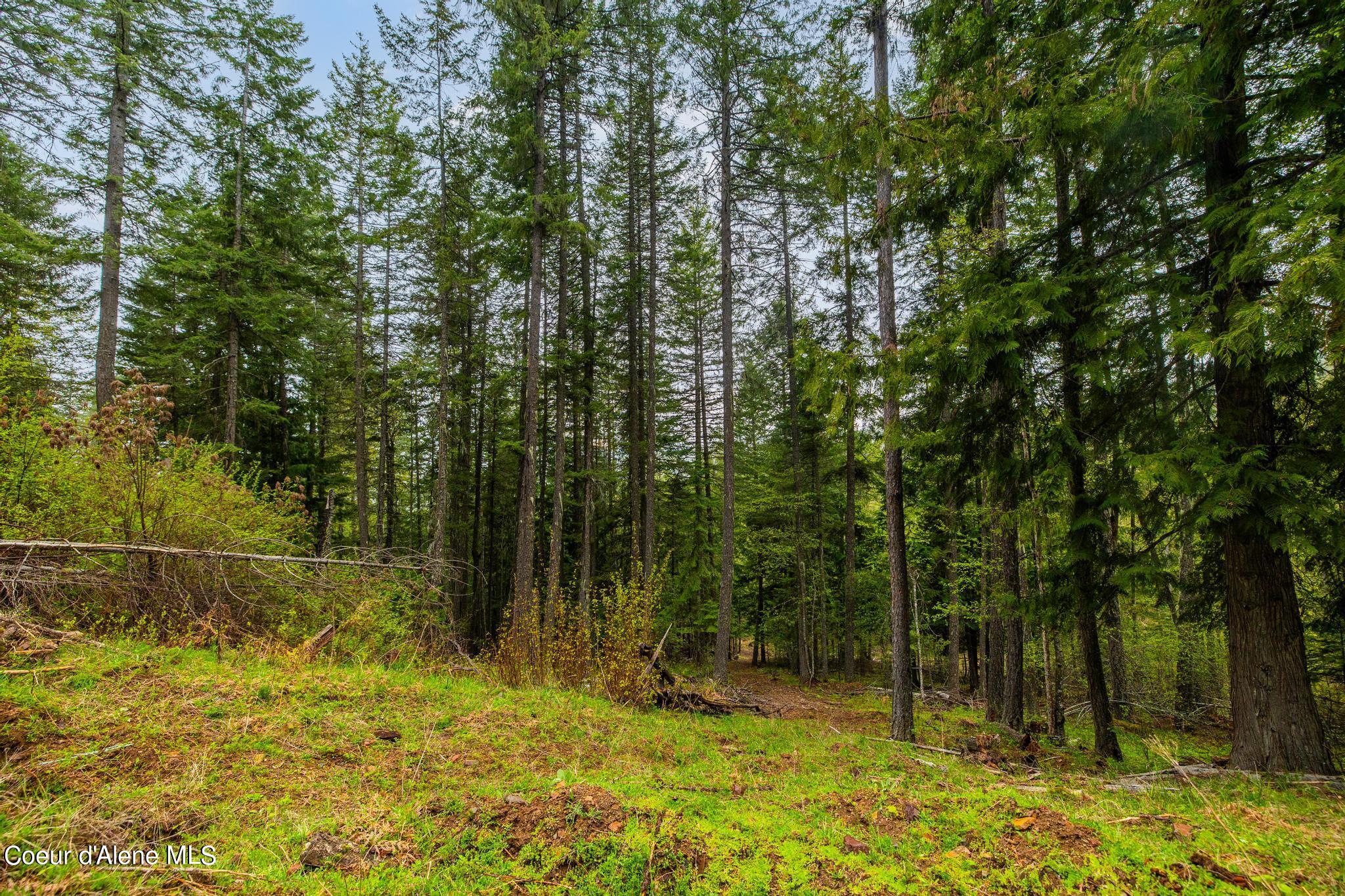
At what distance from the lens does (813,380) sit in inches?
214

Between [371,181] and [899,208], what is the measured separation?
15524mm

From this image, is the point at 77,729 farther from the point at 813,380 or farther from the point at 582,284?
the point at 582,284

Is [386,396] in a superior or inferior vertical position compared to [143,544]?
superior

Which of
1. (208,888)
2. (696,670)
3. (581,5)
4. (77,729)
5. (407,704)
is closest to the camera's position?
(208,888)

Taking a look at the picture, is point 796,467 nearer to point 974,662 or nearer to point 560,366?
point 560,366

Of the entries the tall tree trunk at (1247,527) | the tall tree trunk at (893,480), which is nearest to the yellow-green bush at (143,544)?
the tall tree trunk at (893,480)

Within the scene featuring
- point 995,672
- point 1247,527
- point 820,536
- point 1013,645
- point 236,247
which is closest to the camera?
point 1247,527

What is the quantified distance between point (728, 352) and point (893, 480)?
5.66 m

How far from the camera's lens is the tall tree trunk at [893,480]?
634 cm

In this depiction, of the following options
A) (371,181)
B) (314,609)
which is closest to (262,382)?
(371,181)

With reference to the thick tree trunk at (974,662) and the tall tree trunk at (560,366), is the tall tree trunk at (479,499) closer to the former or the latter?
the tall tree trunk at (560,366)

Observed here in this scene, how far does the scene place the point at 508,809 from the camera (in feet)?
8.32

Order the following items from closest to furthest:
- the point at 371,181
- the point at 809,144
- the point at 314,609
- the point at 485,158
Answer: the point at 809,144 → the point at 314,609 → the point at 485,158 → the point at 371,181

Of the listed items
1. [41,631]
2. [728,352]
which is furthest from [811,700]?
[41,631]
